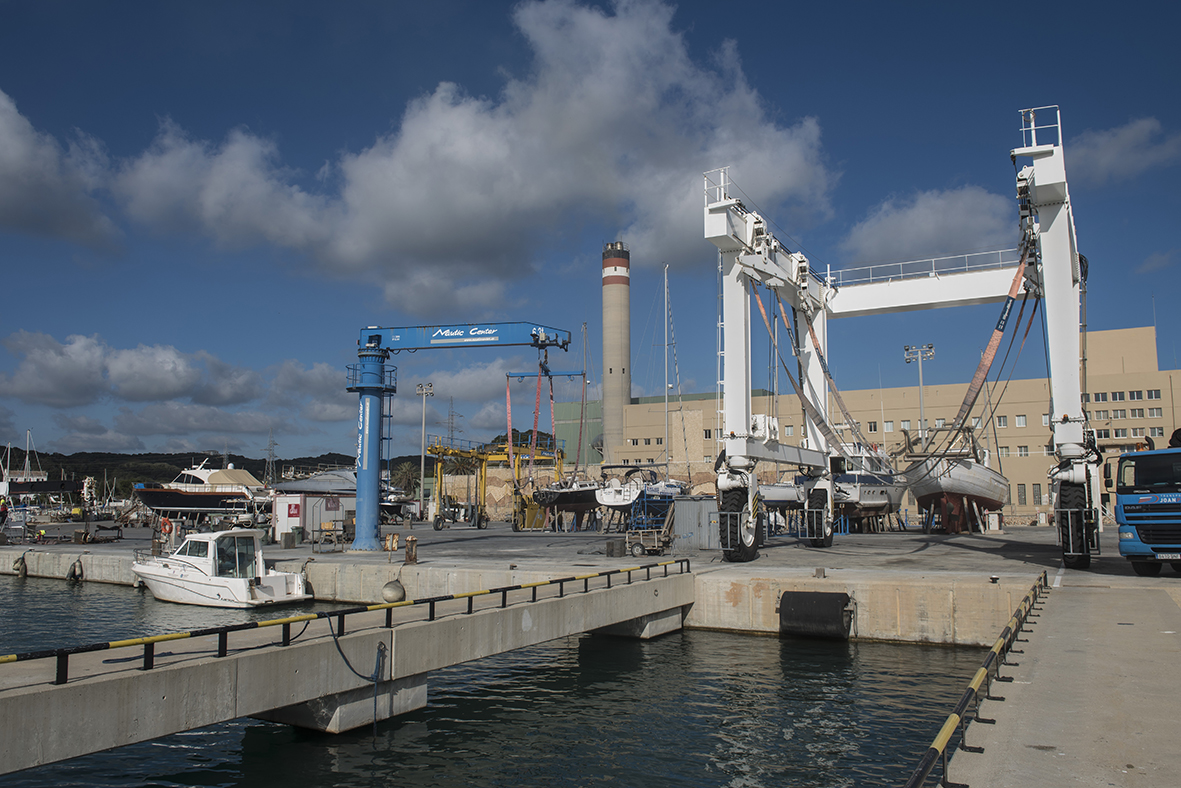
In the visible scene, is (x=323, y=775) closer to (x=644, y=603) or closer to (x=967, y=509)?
(x=644, y=603)

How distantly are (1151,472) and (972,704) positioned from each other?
13.6 meters

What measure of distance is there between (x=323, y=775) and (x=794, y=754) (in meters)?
6.33

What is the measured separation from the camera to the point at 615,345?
311ft

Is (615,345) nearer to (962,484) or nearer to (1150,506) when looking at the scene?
(962,484)

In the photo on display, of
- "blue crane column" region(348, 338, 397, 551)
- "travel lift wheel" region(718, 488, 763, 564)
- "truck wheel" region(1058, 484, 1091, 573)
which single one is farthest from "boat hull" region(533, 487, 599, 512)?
"truck wheel" region(1058, 484, 1091, 573)

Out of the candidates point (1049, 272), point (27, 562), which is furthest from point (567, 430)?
point (1049, 272)

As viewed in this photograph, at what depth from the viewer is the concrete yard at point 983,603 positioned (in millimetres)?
6332

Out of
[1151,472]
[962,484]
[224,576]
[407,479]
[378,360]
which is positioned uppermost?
[378,360]

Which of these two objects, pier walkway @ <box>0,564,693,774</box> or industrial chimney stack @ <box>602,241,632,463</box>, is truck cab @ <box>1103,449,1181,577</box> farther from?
industrial chimney stack @ <box>602,241,632,463</box>

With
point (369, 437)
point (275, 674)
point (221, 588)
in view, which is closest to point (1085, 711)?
point (275, 674)

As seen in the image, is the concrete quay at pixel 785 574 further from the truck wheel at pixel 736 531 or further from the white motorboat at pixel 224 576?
the white motorboat at pixel 224 576

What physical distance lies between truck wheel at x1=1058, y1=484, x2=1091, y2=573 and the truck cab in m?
1.80

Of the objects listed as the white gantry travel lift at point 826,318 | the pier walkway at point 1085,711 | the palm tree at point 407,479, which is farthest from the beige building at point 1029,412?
the palm tree at point 407,479

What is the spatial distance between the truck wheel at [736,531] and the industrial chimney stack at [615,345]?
67.3 metres
